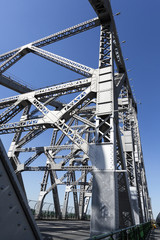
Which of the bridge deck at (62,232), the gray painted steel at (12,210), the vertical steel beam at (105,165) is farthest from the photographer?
the bridge deck at (62,232)

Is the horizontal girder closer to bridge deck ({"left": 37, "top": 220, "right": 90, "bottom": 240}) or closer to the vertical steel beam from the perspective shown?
the vertical steel beam

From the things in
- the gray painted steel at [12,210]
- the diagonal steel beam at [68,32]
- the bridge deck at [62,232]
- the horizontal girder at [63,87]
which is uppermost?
the diagonal steel beam at [68,32]

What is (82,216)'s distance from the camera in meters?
32.7

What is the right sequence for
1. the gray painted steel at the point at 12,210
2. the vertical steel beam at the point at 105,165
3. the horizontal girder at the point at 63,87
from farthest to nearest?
the horizontal girder at the point at 63,87 < the vertical steel beam at the point at 105,165 < the gray painted steel at the point at 12,210

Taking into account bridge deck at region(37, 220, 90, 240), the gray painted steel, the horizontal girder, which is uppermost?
the horizontal girder

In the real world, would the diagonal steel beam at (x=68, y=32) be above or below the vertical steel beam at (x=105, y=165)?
above

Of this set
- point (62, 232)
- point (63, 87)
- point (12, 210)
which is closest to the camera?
point (12, 210)

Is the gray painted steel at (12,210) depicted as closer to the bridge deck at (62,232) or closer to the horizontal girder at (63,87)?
the bridge deck at (62,232)

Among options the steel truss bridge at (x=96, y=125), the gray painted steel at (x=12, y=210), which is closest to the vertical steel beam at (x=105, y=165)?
the steel truss bridge at (x=96, y=125)

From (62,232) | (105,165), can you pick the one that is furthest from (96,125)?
(62,232)

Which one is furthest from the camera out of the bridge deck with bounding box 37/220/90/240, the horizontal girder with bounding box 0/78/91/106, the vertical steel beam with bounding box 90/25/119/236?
the horizontal girder with bounding box 0/78/91/106

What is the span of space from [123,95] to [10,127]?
1261 cm

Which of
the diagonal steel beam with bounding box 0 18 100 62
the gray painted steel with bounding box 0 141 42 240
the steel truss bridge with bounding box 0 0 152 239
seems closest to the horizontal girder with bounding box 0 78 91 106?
the steel truss bridge with bounding box 0 0 152 239

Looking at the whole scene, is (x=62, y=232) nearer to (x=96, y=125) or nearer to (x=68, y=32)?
(x=96, y=125)
